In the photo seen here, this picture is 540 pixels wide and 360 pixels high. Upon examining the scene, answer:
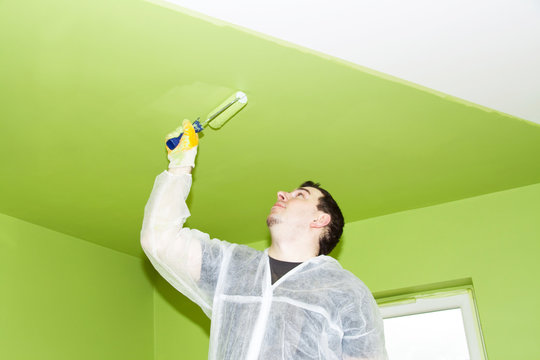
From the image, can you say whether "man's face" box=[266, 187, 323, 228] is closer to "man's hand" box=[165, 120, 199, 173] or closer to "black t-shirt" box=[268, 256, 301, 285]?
"black t-shirt" box=[268, 256, 301, 285]

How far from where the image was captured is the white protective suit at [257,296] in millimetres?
1678

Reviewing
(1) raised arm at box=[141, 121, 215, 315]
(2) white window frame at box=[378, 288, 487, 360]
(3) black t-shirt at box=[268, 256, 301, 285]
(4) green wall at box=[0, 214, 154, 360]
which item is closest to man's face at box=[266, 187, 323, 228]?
(3) black t-shirt at box=[268, 256, 301, 285]

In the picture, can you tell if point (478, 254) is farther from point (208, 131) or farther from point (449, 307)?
point (208, 131)

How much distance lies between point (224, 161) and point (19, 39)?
958 millimetres

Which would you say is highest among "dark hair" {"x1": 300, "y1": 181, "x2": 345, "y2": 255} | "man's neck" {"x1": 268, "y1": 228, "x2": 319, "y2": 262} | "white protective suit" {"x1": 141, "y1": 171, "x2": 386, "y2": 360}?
"dark hair" {"x1": 300, "y1": 181, "x2": 345, "y2": 255}

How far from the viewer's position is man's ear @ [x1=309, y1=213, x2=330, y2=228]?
201 centimetres

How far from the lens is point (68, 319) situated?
285 cm

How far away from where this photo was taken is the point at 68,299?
288 centimetres

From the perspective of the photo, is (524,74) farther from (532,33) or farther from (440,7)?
(440,7)

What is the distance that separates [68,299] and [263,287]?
149cm

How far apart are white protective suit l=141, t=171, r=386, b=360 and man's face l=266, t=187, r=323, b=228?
0.46 feet

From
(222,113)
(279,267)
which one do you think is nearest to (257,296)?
(279,267)

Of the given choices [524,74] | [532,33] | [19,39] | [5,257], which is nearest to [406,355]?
[524,74]

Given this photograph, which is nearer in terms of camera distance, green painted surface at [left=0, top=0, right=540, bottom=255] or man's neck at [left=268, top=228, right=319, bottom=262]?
green painted surface at [left=0, top=0, right=540, bottom=255]
